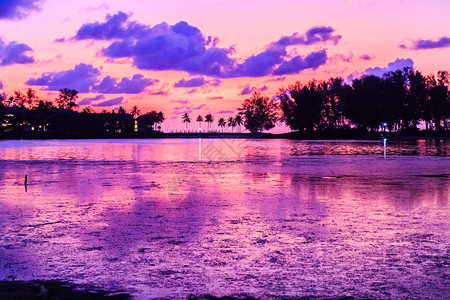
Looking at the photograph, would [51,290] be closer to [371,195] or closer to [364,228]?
[364,228]

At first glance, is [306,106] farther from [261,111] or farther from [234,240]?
[234,240]

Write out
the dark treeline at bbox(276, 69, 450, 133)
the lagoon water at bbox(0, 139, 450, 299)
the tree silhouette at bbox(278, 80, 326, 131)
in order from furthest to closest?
1. the tree silhouette at bbox(278, 80, 326, 131)
2. the dark treeline at bbox(276, 69, 450, 133)
3. the lagoon water at bbox(0, 139, 450, 299)

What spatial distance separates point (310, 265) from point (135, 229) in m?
3.94

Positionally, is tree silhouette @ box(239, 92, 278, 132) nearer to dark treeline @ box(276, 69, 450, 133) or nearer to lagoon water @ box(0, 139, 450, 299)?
dark treeline @ box(276, 69, 450, 133)

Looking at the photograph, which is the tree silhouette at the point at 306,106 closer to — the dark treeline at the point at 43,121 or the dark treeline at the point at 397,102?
the dark treeline at the point at 397,102

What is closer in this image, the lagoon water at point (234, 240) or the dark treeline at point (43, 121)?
the lagoon water at point (234, 240)

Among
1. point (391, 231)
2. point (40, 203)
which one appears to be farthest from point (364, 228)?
point (40, 203)

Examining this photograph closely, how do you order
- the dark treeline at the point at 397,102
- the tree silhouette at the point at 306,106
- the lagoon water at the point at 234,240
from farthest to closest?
1. the tree silhouette at the point at 306,106
2. the dark treeline at the point at 397,102
3. the lagoon water at the point at 234,240

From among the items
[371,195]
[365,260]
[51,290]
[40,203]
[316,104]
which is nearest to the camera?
[51,290]

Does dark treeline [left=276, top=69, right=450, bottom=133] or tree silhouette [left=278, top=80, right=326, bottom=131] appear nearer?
dark treeline [left=276, top=69, right=450, bottom=133]

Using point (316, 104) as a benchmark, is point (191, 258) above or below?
below

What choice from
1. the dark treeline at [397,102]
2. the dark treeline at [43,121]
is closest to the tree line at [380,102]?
the dark treeline at [397,102]

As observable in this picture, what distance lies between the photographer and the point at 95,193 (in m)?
15.4

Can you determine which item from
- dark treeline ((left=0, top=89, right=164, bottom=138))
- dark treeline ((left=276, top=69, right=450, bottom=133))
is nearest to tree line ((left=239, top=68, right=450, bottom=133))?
dark treeline ((left=276, top=69, right=450, bottom=133))
